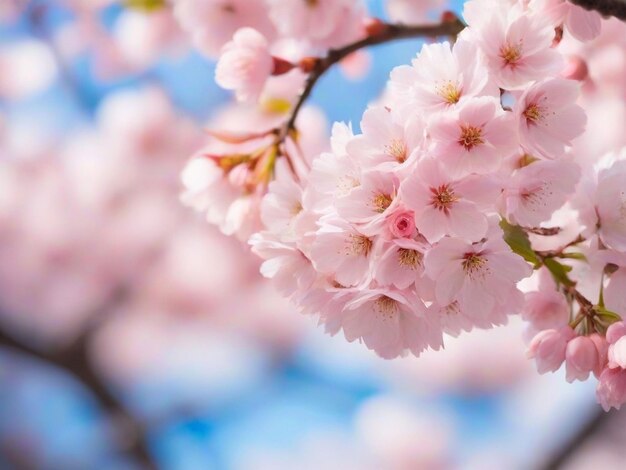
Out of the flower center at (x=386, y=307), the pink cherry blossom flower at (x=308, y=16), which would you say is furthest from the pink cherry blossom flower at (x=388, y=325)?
the pink cherry blossom flower at (x=308, y=16)

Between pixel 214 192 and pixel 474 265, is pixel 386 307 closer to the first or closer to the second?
pixel 474 265

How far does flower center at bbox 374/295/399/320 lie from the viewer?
2.29 feet

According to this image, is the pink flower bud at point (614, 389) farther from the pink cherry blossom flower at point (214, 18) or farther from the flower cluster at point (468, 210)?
the pink cherry blossom flower at point (214, 18)

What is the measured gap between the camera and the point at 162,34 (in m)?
2.17

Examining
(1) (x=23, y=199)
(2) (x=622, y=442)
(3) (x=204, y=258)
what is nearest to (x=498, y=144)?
(3) (x=204, y=258)

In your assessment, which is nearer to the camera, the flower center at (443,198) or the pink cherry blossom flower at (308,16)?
the flower center at (443,198)

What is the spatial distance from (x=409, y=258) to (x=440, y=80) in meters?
0.15

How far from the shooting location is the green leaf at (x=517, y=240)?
2.35ft

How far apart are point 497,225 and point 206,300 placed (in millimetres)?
3444

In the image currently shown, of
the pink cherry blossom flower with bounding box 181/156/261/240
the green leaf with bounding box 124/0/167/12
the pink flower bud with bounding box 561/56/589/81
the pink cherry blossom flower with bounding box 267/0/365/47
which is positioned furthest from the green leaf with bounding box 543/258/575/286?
the green leaf with bounding box 124/0/167/12

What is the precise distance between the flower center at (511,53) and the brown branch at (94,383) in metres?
1.74

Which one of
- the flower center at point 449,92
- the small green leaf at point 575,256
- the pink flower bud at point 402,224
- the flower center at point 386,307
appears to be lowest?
the small green leaf at point 575,256

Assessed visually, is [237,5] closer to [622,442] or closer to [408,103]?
[408,103]

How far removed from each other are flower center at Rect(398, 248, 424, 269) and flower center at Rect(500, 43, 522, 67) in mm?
186
